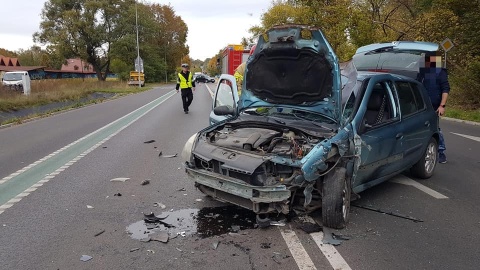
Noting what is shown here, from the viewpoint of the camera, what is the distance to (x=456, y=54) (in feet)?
59.1

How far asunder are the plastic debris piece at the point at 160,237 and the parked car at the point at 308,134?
2.27 ft

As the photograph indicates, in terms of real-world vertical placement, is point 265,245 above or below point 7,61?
below

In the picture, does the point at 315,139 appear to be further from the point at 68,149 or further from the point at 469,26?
the point at 469,26

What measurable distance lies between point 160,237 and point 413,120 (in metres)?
3.74

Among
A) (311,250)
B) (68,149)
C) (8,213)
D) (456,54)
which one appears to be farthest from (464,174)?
(456,54)

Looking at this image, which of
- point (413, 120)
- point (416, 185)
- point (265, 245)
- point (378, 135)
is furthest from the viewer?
point (416, 185)

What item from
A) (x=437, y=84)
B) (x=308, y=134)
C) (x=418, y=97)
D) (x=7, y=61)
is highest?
(x=7, y=61)

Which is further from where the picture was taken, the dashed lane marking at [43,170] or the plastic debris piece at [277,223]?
the dashed lane marking at [43,170]

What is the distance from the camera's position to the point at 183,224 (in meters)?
4.36

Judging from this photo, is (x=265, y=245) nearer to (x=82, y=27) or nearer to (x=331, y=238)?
(x=331, y=238)

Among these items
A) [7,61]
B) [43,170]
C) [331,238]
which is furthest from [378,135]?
[7,61]

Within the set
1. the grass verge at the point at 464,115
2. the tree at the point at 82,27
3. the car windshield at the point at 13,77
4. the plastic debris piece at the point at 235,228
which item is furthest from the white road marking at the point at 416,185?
the tree at the point at 82,27

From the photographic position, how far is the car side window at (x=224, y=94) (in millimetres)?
7191

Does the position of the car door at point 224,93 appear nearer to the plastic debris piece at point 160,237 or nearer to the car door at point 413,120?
the car door at point 413,120
